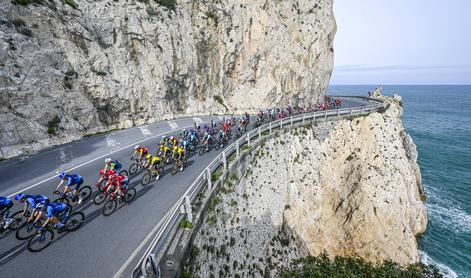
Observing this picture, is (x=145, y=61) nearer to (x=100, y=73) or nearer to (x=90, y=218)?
(x=100, y=73)

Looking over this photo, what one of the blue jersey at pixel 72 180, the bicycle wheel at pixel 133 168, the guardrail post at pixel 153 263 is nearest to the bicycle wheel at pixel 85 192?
the blue jersey at pixel 72 180

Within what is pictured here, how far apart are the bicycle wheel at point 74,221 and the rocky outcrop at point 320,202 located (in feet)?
13.6

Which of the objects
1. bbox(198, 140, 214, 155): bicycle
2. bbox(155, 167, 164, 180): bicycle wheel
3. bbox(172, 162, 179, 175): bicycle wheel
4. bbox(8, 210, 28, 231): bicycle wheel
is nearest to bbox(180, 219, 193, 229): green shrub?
bbox(155, 167, 164, 180): bicycle wheel

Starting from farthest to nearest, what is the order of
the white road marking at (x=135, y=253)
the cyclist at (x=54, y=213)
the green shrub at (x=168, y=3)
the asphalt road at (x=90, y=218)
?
1. the green shrub at (x=168, y=3)
2. the cyclist at (x=54, y=213)
3. the asphalt road at (x=90, y=218)
4. the white road marking at (x=135, y=253)

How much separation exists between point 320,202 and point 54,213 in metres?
18.3

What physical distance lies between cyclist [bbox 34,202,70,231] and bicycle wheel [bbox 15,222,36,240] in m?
0.43

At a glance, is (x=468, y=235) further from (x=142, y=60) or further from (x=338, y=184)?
(x=142, y=60)

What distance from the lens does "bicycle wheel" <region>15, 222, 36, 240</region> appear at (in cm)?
724

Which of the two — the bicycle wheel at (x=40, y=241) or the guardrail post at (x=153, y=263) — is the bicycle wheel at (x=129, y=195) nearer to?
the bicycle wheel at (x=40, y=241)

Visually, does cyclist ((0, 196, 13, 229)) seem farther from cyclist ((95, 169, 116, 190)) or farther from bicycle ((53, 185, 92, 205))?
cyclist ((95, 169, 116, 190))

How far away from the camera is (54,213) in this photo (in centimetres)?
743

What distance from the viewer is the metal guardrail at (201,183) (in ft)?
17.7

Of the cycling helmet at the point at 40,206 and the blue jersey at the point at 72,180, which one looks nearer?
the cycling helmet at the point at 40,206

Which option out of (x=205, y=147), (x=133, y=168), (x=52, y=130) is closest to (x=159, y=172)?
(x=133, y=168)
